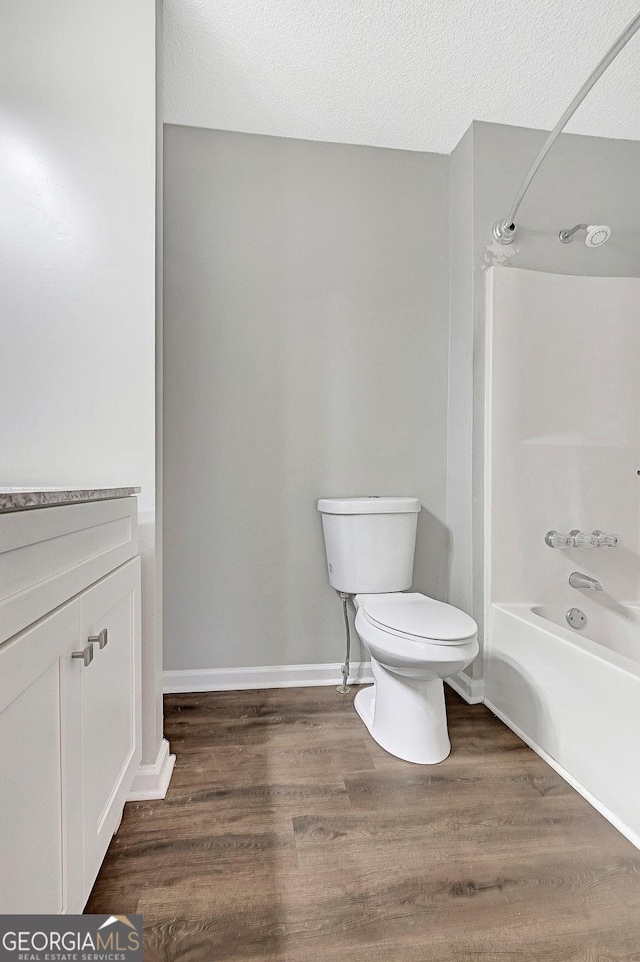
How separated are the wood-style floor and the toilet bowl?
0.06 metres

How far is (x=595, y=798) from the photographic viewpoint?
138 cm

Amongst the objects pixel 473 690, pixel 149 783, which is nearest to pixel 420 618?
pixel 473 690

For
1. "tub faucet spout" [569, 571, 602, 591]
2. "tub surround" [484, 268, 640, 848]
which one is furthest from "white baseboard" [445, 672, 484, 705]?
"tub faucet spout" [569, 571, 602, 591]

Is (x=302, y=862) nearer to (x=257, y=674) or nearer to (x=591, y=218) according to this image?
(x=257, y=674)

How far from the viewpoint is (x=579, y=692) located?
1.47m

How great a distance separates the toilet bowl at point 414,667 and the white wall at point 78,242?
28.0 inches

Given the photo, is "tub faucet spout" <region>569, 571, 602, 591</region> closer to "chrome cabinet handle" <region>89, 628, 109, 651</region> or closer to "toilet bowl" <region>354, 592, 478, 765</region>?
"toilet bowl" <region>354, 592, 478, 765</region>

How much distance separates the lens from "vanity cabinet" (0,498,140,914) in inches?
22.8

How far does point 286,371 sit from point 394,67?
111cm

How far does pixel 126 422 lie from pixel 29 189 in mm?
669

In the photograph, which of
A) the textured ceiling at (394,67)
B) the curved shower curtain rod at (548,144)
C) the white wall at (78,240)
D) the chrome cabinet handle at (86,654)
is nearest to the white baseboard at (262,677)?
the white wall at (78,240)

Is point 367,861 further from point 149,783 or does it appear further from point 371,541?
point 371,541

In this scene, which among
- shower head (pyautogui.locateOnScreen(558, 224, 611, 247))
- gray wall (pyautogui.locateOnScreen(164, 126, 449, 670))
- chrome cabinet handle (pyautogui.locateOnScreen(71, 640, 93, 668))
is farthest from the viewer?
gray wall (pyautogui.locateOnScreen(164, 126, 449, 670))
